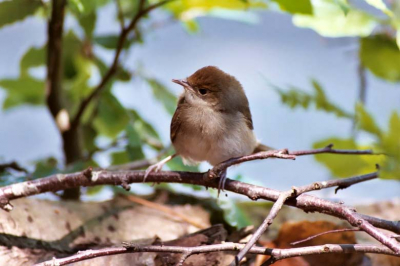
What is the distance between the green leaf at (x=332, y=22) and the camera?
1686 mm

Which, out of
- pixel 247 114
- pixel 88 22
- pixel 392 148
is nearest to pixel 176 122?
pixel 247 114

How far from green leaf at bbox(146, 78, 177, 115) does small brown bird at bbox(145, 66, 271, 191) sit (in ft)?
1.28

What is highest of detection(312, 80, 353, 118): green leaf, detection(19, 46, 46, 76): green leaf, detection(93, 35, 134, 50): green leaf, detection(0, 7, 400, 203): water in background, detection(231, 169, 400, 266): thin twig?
detection(93, 35, 134, 50): green leaf

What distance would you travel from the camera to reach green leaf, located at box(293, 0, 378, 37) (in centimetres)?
169

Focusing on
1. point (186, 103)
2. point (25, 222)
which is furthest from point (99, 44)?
point (25, 222)

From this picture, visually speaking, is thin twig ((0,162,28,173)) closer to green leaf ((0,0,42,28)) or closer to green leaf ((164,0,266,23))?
green leaf ((0,0,42,28))

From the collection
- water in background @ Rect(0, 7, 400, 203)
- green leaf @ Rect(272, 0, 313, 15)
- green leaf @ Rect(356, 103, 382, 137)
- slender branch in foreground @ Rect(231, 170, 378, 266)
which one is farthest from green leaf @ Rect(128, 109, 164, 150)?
water in background @ Rect(0, 7, 400, 203)

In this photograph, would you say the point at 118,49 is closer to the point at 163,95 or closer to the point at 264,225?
the point at 163,95

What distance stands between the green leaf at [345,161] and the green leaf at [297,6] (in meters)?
0.49

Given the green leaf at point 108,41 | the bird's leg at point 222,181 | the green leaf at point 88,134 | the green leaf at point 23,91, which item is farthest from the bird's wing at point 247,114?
the green leaf at point 23,91

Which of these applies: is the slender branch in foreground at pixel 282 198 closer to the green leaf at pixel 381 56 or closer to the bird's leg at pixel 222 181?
the bird's leg at pixel 222 181

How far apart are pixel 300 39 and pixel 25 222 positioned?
3552mm

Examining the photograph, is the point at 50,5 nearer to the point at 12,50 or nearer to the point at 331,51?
the point at 12,50

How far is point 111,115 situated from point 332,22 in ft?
3.45
